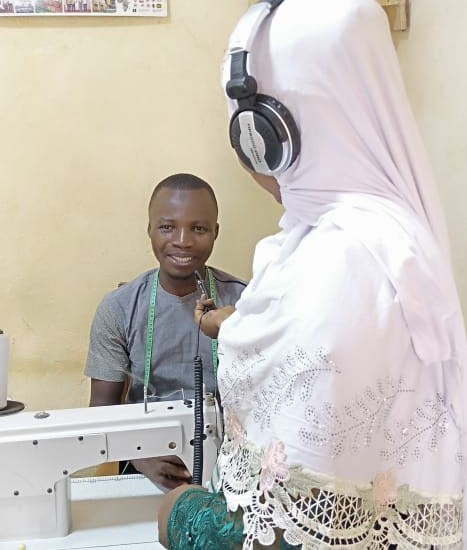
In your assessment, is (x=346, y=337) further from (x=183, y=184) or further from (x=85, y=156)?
(x=85, y=156)

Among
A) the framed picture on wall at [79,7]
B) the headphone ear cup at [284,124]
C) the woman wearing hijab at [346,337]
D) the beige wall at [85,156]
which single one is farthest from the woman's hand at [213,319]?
the framed picture on wall at [79,7]

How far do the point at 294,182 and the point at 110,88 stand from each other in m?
1.33

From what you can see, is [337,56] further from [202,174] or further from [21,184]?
[21,184]

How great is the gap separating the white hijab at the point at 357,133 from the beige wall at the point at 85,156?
1267mm

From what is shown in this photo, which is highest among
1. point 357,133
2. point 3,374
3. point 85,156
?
point 85,156

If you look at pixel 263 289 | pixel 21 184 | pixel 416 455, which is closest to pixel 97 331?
pixel 21 184

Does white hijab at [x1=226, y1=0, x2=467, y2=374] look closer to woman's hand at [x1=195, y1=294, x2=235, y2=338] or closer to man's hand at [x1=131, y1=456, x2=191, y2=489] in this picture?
woman's hand at [x1=195, y1=294, x2=235, y2=338]

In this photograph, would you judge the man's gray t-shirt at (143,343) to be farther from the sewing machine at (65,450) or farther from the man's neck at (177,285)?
the sewing machine at (65,450)

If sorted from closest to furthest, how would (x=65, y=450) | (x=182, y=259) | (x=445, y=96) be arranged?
1. (x=65, y=450)
2. (x=445, y=96)
3. (x=182, y=259)

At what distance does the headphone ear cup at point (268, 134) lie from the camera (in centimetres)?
80

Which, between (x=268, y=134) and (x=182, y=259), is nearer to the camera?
(x=268, y=134)

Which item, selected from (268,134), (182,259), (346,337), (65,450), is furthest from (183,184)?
(346,337)

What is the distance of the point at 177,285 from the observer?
1.72m

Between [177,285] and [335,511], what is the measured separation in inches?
41.5
